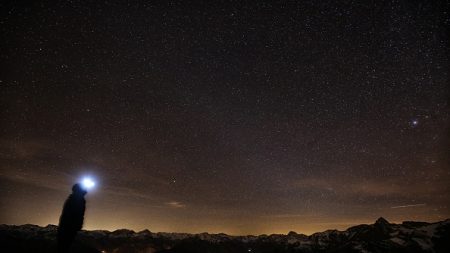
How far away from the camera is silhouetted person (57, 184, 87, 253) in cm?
1169

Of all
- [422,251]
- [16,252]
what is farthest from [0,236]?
[422,251]

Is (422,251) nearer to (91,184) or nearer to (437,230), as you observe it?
(437,230)

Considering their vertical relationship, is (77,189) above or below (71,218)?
above

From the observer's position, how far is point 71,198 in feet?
39.7

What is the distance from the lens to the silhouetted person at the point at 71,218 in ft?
38.3

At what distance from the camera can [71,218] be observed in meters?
11.9

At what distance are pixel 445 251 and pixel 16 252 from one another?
226592 mm

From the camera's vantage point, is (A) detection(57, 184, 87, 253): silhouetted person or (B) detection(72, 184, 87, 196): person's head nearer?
(A) detection(57, 184, 87, 253): silhouetted person

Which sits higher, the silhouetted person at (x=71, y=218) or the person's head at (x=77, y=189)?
the person's head at (x=77, y=189)

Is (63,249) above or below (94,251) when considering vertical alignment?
above

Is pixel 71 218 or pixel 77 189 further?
pixel 77 189

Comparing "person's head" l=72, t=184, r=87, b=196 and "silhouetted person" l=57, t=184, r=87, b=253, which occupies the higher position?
"person's head" l=72, t=184, r=87, b=196

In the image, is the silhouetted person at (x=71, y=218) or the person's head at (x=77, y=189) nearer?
the silhouetted person at (x=71, y=218)

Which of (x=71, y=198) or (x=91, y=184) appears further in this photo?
(x=91, y=184)
